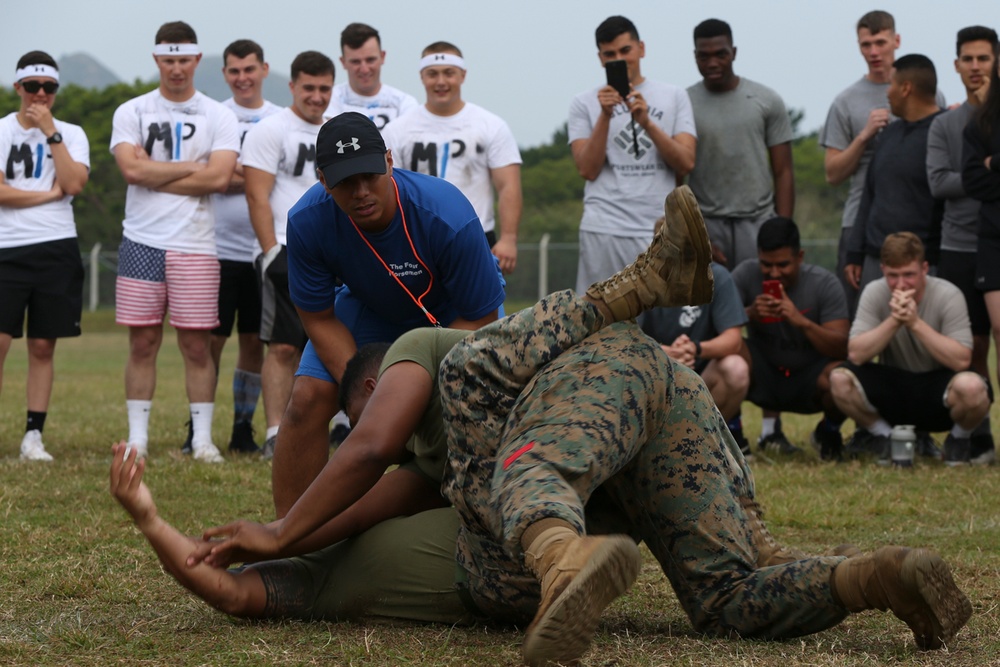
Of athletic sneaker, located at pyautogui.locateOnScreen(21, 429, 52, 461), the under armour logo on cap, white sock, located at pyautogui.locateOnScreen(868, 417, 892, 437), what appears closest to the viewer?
the under armour logo on cap

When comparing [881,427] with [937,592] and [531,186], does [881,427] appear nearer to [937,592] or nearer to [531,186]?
[937,592]

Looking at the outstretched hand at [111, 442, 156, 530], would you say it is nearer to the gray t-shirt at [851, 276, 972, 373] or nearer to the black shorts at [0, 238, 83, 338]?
the black shorts at [0, 238, 83, 338]

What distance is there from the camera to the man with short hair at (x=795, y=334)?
8.38 metres

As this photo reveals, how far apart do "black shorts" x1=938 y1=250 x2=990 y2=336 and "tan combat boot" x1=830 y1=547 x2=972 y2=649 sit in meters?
5.11

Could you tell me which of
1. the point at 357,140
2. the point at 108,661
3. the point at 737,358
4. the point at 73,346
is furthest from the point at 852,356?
the point at 73,346

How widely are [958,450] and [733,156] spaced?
7.56 ft

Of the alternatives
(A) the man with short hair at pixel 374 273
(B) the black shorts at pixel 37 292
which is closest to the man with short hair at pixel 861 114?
(A) the man with short hair at pixel 374 273

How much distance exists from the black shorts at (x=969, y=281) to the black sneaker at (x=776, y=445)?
139 centimetres

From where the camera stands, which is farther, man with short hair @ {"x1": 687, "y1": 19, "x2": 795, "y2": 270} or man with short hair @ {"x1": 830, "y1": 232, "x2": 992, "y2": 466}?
man with short hair @ {"x1": 687, "y1": 19, "x2": 795, "y2": 270}

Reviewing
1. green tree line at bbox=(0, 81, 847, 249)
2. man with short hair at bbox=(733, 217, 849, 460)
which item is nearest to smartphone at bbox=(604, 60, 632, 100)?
man with short hair at bbox=(733, 217, 849, 460)

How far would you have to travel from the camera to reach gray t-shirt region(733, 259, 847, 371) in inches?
335

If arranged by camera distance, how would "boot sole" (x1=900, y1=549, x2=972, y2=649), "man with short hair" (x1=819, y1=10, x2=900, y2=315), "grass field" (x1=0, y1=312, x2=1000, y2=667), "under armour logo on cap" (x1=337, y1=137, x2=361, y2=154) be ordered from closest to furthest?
"boot sole" (x1=900, y1=549, x2=972, y2=649) < "grass field" (x1=0, y1=312, x2=1000, y2=667) < "under armour logo on cap" (x1=337, y1=137, x2=361, y2=154) < "man with short hair" (x1=819, y1=10, x2=900, y2=315)

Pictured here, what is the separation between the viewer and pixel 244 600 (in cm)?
395

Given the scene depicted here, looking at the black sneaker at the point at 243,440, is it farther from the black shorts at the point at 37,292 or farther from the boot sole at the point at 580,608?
the boot sole at the point at 580,608
